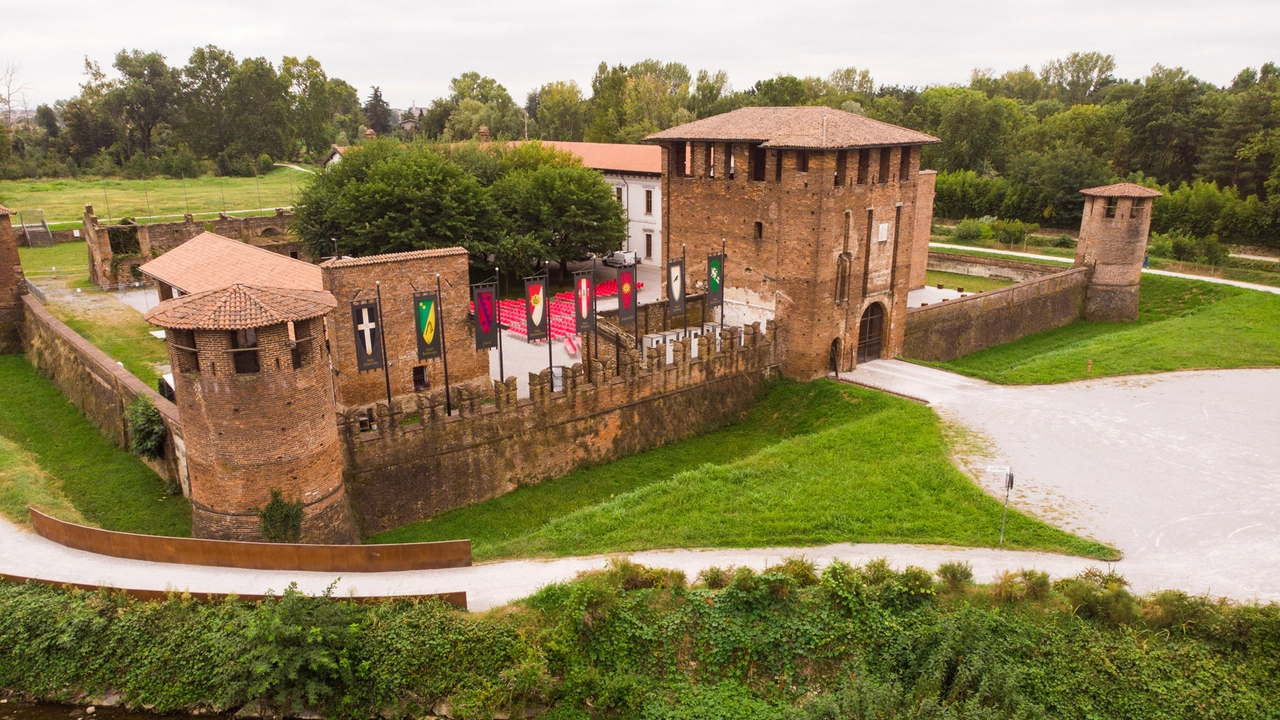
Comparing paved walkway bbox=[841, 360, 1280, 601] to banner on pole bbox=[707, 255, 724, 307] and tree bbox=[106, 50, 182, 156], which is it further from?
tree bbox=[106, 50, 182, 156]

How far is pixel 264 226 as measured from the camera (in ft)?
156

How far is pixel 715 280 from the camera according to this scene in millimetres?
26500

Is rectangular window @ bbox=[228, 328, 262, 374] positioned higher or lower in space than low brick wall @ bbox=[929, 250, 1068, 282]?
higher

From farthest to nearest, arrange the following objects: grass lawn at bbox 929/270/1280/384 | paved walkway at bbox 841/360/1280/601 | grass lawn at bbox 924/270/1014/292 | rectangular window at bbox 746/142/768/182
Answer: grass lawn at bbox 924/270/1014/292
grass lawn at bbox 929/270/1280/384
rectangular window at bbox 746/142/768/182
paved walkway at bbox 841/360/1280/601

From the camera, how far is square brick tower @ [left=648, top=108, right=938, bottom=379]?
25781 mm

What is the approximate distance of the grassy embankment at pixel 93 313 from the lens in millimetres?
29016

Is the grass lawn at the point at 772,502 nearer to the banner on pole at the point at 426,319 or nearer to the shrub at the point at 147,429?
the banner on pole at the point at 426,319

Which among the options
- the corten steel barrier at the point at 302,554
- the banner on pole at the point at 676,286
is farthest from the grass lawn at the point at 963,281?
the corten steel barrier at the point at 302,554

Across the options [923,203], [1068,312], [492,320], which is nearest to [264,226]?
[492,320]

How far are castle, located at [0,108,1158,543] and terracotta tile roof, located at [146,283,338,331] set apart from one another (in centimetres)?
4

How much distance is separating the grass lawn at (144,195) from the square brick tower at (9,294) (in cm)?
2106

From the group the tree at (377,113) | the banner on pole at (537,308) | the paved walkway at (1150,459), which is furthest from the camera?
the tree at (377,113)

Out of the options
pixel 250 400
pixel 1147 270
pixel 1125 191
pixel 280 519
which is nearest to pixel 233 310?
pixel 250 400

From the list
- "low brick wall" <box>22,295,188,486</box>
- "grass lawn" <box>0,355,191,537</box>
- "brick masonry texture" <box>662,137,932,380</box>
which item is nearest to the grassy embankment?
"low brick wall" <box>22,295,188,486</box>
